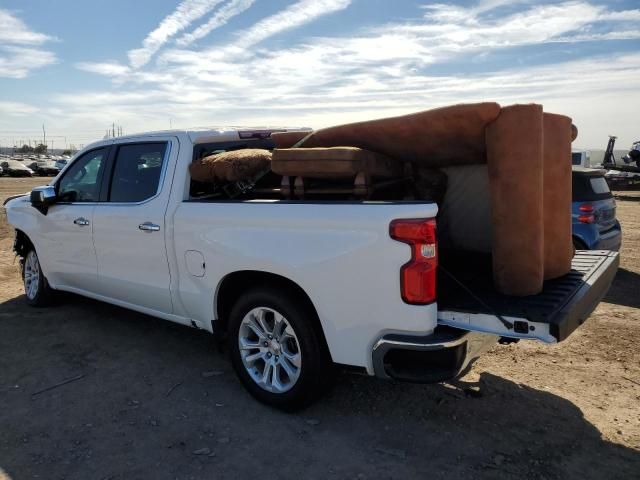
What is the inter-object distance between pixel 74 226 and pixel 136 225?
110 centimetres

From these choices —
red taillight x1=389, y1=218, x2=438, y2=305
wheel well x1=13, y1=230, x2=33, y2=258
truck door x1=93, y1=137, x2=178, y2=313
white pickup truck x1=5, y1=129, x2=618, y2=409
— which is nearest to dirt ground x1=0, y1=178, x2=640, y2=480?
white pickup truck x1=5, y1=129, x2=618, y2=409

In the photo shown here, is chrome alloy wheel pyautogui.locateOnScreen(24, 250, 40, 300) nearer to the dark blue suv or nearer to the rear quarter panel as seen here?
the rear quarter panel

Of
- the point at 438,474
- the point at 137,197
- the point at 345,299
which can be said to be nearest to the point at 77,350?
the point at 137,197

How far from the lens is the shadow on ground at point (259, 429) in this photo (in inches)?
119

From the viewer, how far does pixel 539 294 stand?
3.23 meters

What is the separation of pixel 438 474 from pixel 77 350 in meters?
3.40

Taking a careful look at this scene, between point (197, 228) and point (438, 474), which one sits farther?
point (197, 228)

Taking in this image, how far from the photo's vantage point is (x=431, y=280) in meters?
2.89

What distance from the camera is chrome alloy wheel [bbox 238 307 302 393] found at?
3.54 meters

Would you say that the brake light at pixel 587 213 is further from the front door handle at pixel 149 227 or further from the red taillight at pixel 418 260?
the front door handle at pixel 149 227

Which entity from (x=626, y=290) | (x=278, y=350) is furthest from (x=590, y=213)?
(x=278, y=350)

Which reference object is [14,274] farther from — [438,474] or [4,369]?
[438,474]

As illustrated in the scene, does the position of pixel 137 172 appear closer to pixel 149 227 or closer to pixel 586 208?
pixel 149 227

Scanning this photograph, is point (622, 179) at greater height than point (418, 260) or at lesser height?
lesser
